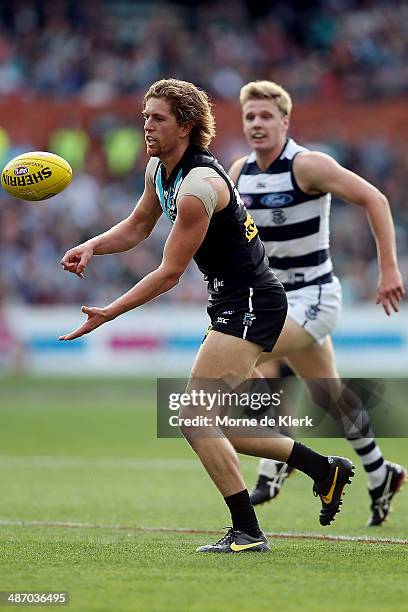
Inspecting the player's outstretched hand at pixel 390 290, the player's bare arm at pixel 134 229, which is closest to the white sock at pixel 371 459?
the player's outstretched hand at pixel 390 290

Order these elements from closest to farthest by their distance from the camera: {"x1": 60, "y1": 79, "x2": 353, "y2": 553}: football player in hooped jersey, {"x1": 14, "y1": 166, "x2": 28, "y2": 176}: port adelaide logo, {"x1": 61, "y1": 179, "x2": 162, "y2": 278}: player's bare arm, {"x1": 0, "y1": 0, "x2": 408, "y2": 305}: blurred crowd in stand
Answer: {"x1": 60, "y1": 79, "x2": 353, "y2": 553}: football player in hooped jersey → {"x1": 14, "y1": 166, "x2": 28, "y2": 176}: port adelaide logo → {"x1": 61, "y1": 179, "x2": 162, "y2": 278}: player's bare arm → {"x1": 0, "y1": 0, "x2": 408, "y2": 305}: blurred crowd in stand

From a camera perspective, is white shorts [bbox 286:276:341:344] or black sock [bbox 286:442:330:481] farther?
white shorts [bbox 286:276:341:344]

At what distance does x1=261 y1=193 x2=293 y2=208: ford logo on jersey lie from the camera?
27.1 ft

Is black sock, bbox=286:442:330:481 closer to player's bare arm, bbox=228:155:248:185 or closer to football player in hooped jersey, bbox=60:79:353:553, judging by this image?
football player in hooped jersey, bbox=60:79:353:553

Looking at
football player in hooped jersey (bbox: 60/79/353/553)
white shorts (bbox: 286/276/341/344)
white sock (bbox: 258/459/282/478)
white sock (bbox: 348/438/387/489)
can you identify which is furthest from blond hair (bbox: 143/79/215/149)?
white sock (bbox: 258/459/282/478)

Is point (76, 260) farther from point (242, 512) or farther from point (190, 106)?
point (242, 512)

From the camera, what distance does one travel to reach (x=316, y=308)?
819 centimetres

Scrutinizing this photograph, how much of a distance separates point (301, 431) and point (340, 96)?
12.8 m

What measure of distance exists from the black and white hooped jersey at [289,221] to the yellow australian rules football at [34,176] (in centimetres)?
171

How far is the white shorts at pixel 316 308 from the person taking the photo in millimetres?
8102

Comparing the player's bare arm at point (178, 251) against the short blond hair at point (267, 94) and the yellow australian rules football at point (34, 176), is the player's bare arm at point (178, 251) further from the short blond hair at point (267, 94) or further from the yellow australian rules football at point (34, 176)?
the short blond hair at point (267, 94)

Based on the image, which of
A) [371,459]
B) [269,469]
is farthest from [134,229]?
[371,459]

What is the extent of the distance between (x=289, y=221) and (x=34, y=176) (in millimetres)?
2012

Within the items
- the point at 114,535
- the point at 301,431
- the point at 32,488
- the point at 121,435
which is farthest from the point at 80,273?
the point at 121,435
